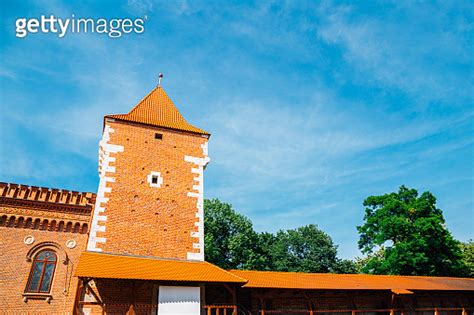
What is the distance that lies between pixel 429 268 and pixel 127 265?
76.1ft

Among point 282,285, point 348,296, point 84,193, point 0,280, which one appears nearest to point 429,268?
point 348,296

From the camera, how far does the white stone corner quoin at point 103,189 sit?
1270 cm

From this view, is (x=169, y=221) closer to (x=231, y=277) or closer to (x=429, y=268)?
(x=231, y=277)

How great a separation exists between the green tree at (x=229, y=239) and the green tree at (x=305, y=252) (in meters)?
2.74

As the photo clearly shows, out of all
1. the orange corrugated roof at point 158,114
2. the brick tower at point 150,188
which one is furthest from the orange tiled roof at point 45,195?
the orange corrugated roof at point 158,114

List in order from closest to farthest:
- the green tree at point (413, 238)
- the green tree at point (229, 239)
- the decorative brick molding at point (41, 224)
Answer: the decorative brick molding at point (41, 224)
the green tree at point (413, 238)
the green tree at point (229, 239)

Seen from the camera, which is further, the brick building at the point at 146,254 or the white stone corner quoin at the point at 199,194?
the white stone corner quoin at the point at 199,194

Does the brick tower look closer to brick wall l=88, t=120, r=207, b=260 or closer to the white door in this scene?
brick wall l=88, t=120, r=207, b=260

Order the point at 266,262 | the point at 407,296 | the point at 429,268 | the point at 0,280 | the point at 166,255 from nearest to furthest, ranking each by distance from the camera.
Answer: the point at 166,255
the point at 0,280
the point at 407,296
the point at 429,268
the point at 266,262

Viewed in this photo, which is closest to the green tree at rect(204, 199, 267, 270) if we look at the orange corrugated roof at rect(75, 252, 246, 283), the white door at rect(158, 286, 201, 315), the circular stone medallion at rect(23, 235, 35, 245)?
the circular stone medallion at rect(23, 235, 35, 245)

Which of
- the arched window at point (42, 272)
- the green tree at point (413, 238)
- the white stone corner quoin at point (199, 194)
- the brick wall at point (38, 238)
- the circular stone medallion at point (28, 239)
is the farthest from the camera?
the green tree at point (413, 238)

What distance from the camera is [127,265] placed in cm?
1177

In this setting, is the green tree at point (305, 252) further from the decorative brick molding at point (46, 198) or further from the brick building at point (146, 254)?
Answer: the decorative brick molding at point (46, 198)

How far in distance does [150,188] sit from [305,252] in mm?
23532
